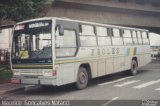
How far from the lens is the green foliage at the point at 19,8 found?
49.8 feet

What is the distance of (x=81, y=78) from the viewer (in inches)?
529

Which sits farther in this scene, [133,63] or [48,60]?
[133,63]

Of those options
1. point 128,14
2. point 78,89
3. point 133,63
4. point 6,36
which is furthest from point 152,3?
point 78,89

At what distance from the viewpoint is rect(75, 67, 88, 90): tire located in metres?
13.2

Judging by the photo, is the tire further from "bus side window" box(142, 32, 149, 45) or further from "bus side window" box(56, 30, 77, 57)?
"bus side window" box(142, 32, 149, 45)

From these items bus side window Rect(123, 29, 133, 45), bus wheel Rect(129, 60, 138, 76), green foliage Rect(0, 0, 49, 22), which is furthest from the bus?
bus wheel Rect(129, 60, 138, 76)

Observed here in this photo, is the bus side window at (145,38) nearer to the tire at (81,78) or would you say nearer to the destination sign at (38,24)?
the tire at (81,78)

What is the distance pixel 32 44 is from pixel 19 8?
3.91 m

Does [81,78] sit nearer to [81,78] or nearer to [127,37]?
[81,78]

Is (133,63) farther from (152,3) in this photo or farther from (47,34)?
(152,3)

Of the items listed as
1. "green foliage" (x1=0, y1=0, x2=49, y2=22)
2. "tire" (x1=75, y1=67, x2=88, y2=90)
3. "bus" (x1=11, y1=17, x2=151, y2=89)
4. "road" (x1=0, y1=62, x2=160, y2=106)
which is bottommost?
"road" (x1=0, y1=62, x2=160, y2=106)

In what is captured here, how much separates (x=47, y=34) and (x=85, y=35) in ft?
8.05

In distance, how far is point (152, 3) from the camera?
1474 inches

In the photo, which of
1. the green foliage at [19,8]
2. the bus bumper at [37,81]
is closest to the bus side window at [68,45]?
the bus bumper at [37,81]
